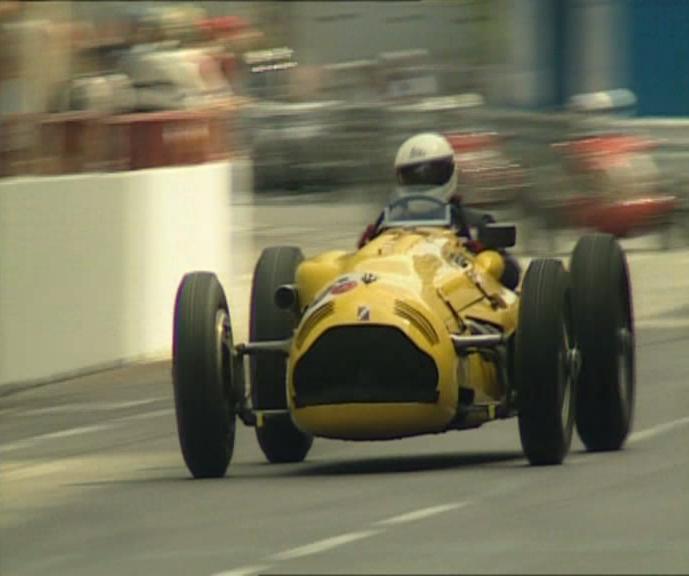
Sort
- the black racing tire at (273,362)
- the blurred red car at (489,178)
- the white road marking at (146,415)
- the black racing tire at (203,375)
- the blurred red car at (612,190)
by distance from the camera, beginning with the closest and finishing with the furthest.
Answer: the black racing tire at (203,375), the black racing tire at (273,362), the white road marking at (146,415), the blurred red car at (612,190), the blurred red car at (489,178)

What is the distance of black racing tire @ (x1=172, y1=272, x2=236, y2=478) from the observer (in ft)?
45.1

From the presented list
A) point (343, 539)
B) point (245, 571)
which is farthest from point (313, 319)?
point (245, 571)

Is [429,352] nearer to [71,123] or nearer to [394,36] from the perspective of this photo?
[71,123]

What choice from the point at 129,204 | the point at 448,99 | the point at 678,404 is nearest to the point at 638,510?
the point at 678,404

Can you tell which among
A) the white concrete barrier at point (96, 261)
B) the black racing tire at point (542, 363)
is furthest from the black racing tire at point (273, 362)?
the white concrete barrier at point (96, 261)

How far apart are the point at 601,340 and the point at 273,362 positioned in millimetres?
1574

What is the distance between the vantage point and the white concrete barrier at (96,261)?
65.0ft

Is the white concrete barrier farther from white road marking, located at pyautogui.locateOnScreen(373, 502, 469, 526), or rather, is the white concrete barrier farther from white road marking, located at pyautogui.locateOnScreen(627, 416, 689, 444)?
white road marking, located at pyautogui.locateOnScreen(373, 502, 469, 526)

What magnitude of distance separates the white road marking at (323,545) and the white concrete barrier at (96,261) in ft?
26.8

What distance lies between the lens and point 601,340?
14.2 metres

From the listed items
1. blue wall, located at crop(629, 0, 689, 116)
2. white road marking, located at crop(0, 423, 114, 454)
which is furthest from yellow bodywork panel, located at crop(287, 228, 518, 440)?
blue wall, located at crop(629, 0, 689, 116)

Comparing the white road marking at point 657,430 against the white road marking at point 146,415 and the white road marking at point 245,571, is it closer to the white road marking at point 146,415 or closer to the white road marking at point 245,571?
the white road marking at point 146,415

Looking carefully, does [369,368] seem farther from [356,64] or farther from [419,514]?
[356,64]

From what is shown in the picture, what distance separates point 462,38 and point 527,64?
1.97 metres
